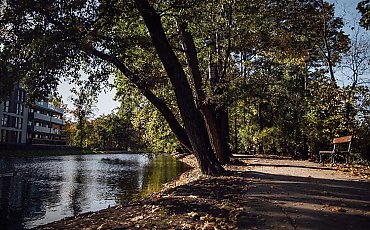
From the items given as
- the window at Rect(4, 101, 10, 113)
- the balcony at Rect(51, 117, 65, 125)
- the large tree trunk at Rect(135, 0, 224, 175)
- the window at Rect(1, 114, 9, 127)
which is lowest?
the large tree trunk at Rect(135, 0, 224, 175)

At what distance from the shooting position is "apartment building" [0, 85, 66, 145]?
2259 inches

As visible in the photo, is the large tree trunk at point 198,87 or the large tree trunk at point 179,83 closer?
the large tree trunk at point 179,83

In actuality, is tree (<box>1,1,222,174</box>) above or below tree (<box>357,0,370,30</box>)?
below

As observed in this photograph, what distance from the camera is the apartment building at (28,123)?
57.4 metres

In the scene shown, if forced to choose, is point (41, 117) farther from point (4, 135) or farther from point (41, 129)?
point (4, 135)

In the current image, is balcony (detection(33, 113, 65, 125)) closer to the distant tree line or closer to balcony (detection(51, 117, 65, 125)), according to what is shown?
balcony (detection(51, 117, 65, 125))

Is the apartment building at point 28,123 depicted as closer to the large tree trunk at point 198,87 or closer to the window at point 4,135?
the window at point 4,135

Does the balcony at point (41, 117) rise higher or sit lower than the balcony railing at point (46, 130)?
higher

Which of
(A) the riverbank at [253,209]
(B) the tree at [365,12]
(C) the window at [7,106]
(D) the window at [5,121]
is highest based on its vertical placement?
(C) the window at [7,106]

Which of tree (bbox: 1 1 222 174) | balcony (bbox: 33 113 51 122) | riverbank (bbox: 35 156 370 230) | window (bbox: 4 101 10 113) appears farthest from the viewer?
balcony (bbox: 33 113 51 122)

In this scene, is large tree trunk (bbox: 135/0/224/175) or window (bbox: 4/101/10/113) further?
window (bbox: 4/101/10/113)

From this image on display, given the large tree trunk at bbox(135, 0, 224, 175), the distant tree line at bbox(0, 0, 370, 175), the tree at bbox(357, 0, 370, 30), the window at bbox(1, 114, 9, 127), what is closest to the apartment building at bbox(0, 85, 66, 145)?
the window at bbox(1, 114, 9, 127)

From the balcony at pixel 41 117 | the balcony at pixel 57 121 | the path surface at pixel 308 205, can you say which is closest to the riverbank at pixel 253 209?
the path surface at pixel 308 205

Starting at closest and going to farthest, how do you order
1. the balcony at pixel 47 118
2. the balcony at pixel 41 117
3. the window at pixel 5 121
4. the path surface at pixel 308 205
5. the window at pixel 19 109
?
the path surface at pixel 308 205 → the window at pixel 5 121 → the window at pixel 19 109 → the balcony at pixel 41 117 → the balcony at pixel 47 118
